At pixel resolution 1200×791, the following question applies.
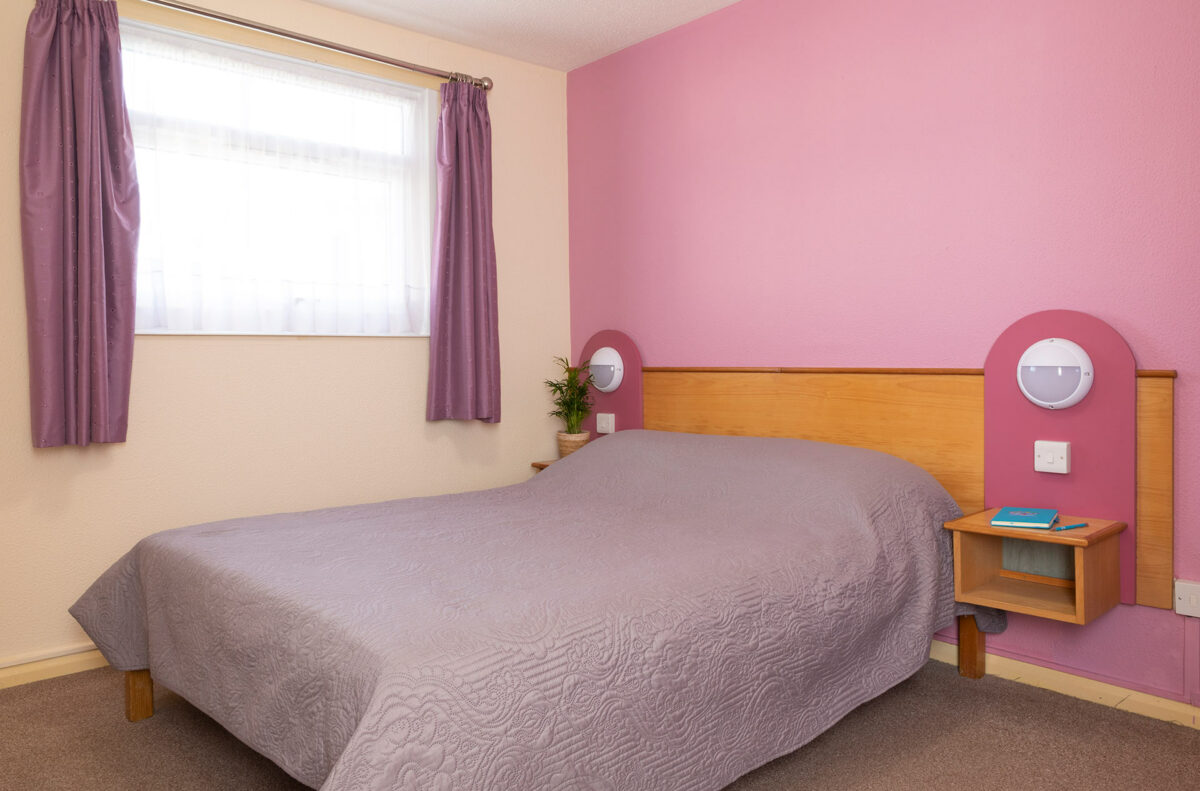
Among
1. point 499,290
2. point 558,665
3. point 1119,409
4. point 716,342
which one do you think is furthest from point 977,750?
point 499,290

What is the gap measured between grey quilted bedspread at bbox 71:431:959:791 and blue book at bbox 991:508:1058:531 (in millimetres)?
177

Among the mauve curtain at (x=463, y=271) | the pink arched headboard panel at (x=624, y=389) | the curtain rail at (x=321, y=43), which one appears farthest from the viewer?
the pink arched headboard panel at (x=624, y=389)

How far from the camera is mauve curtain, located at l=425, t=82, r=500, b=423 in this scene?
10.8 feet

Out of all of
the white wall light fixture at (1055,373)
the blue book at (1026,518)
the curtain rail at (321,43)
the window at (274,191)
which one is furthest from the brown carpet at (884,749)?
the curtain rail at (321,43)

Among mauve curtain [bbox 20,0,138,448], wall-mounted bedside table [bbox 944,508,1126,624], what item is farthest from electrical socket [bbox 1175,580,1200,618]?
mauve curtain [bbox 20,0,138,448]

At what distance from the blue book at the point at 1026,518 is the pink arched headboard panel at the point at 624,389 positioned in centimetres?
158

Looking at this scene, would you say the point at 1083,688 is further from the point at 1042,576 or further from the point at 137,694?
the point at 137,694

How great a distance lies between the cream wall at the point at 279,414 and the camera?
2.53 m

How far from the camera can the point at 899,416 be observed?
269 centimetres

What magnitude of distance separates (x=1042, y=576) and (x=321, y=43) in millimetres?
2965

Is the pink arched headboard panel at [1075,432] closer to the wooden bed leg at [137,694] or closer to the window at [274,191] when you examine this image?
the window at [274,191]

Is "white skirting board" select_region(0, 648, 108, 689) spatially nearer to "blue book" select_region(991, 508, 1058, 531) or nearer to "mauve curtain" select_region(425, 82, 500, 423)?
"mauve curtain" select_region(425, 82, 500, 423)

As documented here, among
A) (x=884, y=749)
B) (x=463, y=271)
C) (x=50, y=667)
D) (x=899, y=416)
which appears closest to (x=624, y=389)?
(x=463, y=271)

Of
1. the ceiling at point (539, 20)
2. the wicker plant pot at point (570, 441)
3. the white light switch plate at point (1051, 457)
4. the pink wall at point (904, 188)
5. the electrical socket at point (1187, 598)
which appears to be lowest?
the electrical socket at point (1187, 598)
